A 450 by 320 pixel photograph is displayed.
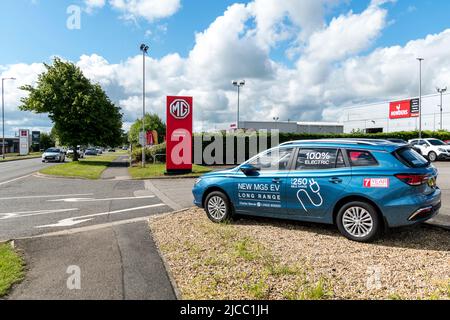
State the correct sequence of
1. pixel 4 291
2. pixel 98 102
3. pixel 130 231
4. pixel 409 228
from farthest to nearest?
pixel 98 102, pixel 130 231, pixel 409 228, pixel 4 291

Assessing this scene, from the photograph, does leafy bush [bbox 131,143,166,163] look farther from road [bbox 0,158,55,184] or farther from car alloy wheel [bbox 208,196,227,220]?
car alloy wheel [bbox 208,196,227,220]

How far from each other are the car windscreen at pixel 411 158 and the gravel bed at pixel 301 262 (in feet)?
4.00

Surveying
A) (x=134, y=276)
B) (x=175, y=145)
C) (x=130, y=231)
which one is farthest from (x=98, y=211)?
(x=175, y=145)

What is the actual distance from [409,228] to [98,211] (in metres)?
7.28

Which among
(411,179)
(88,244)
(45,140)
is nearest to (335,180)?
(411,179)

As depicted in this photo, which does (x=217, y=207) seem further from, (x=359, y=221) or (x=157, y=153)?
(x=157, y=153)

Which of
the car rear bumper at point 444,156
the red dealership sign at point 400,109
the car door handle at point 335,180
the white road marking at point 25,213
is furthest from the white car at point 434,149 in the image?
the red dealership sign at point 400,109

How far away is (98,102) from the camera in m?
33.0

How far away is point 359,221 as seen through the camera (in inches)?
227

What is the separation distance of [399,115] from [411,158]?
2208 inches
